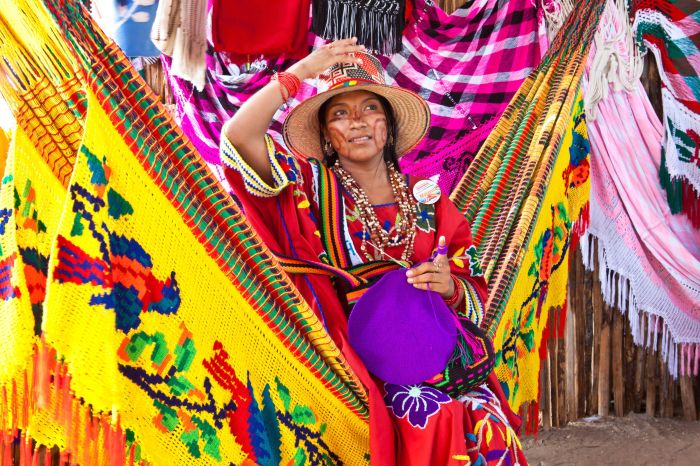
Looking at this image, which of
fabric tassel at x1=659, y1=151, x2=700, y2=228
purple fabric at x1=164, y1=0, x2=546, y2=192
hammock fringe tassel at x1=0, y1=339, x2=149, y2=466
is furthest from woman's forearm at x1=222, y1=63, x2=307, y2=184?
fabric tassel at x1=659, y1=151, x2=700, y2=228

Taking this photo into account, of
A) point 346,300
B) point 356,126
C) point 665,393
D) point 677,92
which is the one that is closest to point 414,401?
point 346,300

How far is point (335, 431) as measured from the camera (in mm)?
1759

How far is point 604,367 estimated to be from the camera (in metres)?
3.79

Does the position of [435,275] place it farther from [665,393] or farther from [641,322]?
[665,393]

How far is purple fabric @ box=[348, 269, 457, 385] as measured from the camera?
1774 millimetres

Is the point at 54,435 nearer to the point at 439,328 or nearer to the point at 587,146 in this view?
the point at 439,328

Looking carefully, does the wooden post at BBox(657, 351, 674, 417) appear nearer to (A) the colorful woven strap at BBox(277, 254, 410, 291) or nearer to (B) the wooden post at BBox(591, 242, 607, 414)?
(B) the wooden post at BBox(591, 242, 607, 414)

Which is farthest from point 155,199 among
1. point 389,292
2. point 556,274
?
point 556,274

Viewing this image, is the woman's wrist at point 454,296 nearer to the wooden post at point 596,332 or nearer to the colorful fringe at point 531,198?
the colorful fringe at point 531,198

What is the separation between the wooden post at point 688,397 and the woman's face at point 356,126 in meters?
2.47

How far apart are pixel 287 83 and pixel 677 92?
235 cm

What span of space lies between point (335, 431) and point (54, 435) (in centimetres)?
67

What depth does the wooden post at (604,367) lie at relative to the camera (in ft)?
12.3

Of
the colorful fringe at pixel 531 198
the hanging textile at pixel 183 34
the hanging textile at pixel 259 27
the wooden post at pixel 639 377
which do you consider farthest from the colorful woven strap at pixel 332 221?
the wooden post at pixel 639 377
